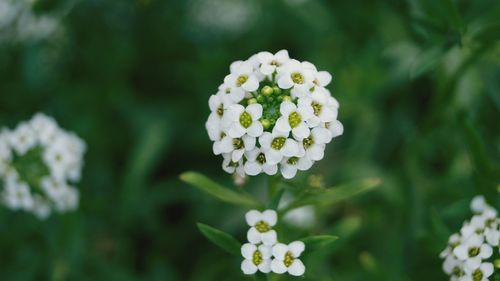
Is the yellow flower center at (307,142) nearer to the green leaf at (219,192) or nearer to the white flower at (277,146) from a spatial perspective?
the white flower at (277,146)

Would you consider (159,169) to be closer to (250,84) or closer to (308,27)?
(308,27)

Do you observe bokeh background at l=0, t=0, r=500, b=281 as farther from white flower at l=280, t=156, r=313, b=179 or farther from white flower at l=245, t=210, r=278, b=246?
white flower at l=280, t=156, r=313, b=179

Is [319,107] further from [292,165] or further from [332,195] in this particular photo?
[332,195]

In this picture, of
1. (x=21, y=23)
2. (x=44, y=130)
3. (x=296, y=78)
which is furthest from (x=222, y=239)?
(x=21, y=23)

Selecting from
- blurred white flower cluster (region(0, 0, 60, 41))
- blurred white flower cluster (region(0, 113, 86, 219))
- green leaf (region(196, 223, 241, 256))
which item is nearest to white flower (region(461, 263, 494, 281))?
green leaf (region(196, 223, 241, 256))

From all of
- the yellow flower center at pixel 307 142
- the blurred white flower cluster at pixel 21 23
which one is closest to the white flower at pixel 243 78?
the yellow flower center at pixel 307 142

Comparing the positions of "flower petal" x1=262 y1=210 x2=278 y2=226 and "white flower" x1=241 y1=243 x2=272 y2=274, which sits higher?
"flower petal" x1=262 y1=210 x2=278 y2=226
